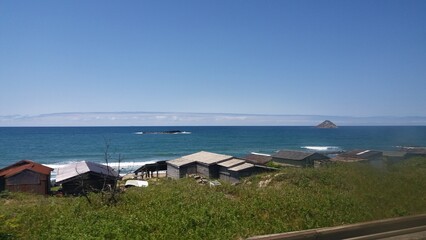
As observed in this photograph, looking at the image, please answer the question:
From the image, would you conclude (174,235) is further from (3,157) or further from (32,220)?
(3,157)

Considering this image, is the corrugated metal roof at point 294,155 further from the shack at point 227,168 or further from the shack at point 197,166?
the shack at point 227,168

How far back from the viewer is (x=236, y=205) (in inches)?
458

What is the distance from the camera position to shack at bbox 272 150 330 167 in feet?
125

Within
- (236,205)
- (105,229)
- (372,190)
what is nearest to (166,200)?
(236,205)

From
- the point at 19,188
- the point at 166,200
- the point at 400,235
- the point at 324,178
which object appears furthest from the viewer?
the point at 19,188

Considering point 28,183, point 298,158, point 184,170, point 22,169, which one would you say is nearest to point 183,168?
point 184,170

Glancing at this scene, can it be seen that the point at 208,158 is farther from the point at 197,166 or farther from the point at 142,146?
the point at 142,146

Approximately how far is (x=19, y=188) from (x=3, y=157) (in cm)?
4609

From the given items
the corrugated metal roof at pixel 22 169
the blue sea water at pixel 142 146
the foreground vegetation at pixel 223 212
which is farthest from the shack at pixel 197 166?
the foreground vegetation at pixel 223 212

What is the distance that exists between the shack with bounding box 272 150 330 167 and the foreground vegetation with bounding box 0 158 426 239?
23395 millimetres

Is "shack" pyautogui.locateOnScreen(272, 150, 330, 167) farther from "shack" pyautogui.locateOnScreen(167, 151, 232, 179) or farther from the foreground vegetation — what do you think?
the foreground vegetation

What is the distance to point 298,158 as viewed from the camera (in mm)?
39188

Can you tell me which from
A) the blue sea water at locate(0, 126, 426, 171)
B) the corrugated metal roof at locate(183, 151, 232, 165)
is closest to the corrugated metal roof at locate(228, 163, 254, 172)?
the corrugated metal roof at locate(183, 151, 232, 165)

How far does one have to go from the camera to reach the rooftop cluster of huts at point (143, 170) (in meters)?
24.1
